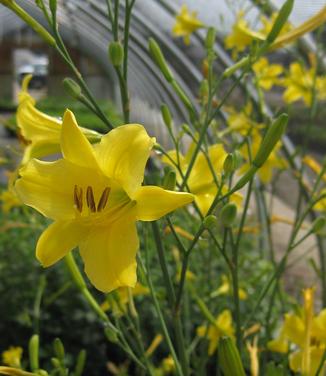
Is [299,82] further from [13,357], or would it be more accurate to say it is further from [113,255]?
[113,255]

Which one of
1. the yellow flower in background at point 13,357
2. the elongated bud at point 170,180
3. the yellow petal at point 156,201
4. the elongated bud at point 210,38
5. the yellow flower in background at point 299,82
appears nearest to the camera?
the yellow petal at point 156,201

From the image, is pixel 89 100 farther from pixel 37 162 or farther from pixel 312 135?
pixel 312 135

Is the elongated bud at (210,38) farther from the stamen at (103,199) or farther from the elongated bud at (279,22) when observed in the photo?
the stamen at (103,199)

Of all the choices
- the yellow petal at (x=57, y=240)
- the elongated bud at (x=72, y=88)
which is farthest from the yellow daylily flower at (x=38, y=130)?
the yellow petal at (x=57, y=240)

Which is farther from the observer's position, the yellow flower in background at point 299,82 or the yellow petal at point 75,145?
the yellow flower in background at point 299,82

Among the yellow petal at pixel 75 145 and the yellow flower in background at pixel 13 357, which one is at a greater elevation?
the yellow petal at pixel 75 145

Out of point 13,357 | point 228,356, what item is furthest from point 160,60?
point 13,357

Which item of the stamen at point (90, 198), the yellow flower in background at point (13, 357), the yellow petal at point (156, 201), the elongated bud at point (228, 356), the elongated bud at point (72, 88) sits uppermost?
the elongated bud at point (72, 88)

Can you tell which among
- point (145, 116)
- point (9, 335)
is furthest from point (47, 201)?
point (145, 116)
